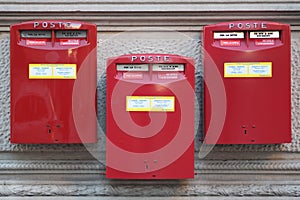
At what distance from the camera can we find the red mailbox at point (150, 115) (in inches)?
127

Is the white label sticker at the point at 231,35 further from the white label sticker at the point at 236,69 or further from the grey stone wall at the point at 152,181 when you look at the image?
the grey stone wall at the point at 152,181

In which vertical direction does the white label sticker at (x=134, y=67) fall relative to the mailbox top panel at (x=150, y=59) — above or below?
below

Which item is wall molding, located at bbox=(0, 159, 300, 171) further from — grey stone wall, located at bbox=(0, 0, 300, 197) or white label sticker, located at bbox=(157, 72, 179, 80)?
white label sticker, located at bbox=(157, 72, 179, 80)

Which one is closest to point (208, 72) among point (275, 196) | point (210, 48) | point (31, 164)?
point (210, 48)

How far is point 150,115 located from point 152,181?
73cm

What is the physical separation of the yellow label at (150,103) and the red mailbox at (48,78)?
0.42 m

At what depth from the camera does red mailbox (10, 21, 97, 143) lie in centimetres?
328

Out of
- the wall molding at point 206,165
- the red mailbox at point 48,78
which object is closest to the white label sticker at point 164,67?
the red mailbox at point 48,78

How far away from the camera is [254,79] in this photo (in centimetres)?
328

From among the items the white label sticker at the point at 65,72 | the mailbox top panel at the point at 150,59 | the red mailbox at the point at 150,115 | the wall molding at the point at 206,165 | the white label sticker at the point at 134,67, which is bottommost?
the wall molding at the point at 206,165

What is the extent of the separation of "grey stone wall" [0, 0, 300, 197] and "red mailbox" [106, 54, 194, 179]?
41 centimetres

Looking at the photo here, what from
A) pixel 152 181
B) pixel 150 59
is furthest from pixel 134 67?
pixel 152 181

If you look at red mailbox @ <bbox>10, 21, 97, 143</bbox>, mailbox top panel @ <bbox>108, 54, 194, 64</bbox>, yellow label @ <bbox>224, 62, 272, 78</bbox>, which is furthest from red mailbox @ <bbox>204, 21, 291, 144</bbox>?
red mailbox @ <bbox>10, 21, 97, 143</bbox>

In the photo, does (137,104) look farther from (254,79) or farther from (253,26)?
(253,26)
